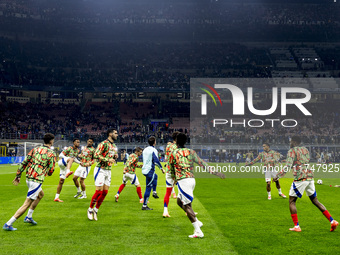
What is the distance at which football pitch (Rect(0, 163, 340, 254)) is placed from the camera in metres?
8.62

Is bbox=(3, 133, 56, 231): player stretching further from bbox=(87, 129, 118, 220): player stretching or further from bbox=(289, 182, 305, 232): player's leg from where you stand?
bbox=(289, 182, 305, 232): player's leg

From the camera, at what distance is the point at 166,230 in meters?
10.6

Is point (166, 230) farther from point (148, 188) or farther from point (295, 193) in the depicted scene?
point (148, 188)

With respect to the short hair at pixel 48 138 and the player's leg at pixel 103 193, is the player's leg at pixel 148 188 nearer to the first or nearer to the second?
the player's leg at pixel 103 193

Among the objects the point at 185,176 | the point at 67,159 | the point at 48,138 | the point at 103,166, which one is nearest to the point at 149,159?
the point at 103,166

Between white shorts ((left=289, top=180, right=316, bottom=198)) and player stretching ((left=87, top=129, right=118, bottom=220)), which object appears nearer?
white shorts ((left=289, top=180, right=316, bottom=198))

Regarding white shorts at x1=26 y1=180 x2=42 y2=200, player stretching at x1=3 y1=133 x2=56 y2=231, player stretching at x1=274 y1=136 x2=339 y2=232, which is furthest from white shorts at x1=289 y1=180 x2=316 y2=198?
white shorts at x1=26 y1=180 x2=42 y2=200

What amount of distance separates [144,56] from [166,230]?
7461 centimetres

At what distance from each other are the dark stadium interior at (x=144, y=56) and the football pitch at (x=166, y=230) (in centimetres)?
4954

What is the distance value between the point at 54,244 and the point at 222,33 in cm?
8177

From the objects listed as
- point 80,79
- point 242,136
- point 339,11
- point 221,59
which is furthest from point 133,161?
point 339,11

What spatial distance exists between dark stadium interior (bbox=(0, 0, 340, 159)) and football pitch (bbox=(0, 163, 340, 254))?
49.5 metres

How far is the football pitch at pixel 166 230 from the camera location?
862 centimetres

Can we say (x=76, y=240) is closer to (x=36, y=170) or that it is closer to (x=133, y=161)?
(x=36, y=170)
